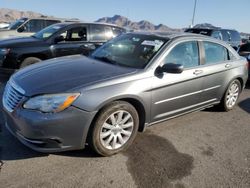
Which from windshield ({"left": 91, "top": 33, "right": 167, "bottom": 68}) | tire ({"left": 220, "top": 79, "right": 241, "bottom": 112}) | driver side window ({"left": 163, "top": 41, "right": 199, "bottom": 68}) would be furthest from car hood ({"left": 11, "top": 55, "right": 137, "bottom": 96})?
tire ({"left": 220, "top": 79, "right": 241, "bottom": 112})

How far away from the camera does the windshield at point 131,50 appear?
3799 millimetres

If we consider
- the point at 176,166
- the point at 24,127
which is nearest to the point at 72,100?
the point at 24,127

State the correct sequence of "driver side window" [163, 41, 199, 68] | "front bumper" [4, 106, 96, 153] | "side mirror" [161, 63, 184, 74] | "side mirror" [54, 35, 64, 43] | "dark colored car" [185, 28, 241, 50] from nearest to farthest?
"front bumper" [4, 106, 96, 153] < "side mirror" [161, 63, 184, 74] < "driver side window" [163, 41, 199, 68] < "side mirror" [54, 35, 64, 43] < "dark colored car" [185, 28, 241, 50]

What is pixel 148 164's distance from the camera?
323 cm

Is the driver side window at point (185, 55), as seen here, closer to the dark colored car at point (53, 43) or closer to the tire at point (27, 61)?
the dark colored car at point (53, 43)

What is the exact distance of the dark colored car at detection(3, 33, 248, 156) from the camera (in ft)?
9.52

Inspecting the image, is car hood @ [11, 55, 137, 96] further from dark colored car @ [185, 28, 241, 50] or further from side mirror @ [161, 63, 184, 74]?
dark colored car @ [185, 28, 241, 50]

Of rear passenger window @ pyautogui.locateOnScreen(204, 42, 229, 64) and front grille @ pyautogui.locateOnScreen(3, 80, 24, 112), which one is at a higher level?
rear passenger window @ pyautogui.locateOnScreen(204, 42, 229, 64)

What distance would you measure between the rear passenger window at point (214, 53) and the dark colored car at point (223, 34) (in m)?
6.92

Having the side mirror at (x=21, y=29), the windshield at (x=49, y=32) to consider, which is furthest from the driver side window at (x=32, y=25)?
the windshield at (x=49, y=32)

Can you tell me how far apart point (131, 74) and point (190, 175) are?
1431 mm

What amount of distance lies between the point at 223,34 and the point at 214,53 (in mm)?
8220

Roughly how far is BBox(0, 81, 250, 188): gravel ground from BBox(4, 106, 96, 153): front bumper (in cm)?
29

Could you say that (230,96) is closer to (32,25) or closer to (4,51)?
(4,51)
